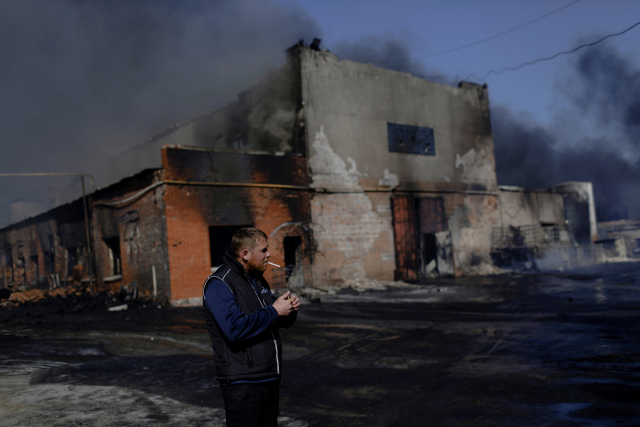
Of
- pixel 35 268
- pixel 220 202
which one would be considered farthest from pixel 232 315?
pixel 35 268

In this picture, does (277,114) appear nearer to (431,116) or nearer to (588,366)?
(431,116)

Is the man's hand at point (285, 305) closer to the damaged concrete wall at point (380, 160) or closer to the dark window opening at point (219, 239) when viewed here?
the dark window opening at point (219, 239)

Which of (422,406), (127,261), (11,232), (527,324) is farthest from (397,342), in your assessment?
(11,232)

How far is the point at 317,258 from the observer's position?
15836 mm

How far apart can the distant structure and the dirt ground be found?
375 cm

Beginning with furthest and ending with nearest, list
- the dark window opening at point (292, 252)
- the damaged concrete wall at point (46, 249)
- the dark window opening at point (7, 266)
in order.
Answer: the dark window opening at point (7, 266), the damaged concrete wall at point (46, 249), the dark window opening at point (292, 252)

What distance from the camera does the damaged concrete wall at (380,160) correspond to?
16359 millimetres

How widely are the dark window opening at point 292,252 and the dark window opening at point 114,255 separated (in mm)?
5905

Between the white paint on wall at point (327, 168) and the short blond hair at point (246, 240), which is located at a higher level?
the white paint on wall at point (327, 168)

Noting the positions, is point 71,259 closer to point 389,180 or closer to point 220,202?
point 220,202

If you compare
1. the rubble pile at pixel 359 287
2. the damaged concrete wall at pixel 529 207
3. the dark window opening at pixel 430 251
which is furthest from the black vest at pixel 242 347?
the damaged concrete wall at pixel 529 207

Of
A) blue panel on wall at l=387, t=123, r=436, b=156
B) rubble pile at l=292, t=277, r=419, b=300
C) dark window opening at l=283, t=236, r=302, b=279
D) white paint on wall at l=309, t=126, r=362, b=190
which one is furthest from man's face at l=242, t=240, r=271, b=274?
blue panel on wall at l=387, t=123, r=436, b=156

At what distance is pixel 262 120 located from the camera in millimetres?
17562

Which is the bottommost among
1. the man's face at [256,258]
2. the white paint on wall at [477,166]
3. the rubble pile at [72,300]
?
the rubble pile at [72,300]
